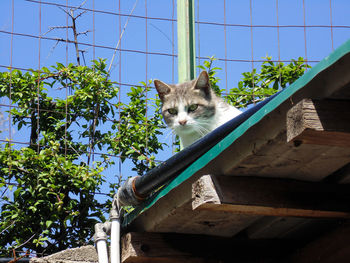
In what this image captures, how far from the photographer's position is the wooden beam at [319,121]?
1.88m

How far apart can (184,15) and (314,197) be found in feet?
9.19

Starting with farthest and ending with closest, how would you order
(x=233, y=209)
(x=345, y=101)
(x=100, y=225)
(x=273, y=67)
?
(x=273, y=67) → (x=100, y=225) → (x=233, y=209) → (x=345, y=101)

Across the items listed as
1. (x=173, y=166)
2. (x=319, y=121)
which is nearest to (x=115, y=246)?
(x=173, y=166)

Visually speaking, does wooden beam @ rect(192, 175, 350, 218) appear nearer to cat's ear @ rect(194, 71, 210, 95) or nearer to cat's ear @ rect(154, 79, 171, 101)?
cat's ear @ rect(194, 71, 210, 95)

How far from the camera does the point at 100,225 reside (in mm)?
3363

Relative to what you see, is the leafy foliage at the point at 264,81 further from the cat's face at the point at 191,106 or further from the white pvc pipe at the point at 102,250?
the white pvc pipe at the point at 102,250

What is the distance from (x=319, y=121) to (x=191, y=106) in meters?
2.94

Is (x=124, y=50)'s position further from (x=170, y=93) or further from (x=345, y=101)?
(x=345, y=101)

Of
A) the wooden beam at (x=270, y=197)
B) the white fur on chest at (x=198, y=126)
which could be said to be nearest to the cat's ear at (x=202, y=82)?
the white fur on chest at (x=198, y=126)

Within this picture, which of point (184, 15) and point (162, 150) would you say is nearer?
point (184, 15)

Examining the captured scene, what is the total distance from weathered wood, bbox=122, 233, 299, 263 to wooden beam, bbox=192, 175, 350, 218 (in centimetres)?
65

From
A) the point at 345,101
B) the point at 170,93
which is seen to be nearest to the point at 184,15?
the point at 170,93

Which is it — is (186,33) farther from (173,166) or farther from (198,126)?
(173,166)

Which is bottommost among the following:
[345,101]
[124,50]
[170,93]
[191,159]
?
[191,159]
